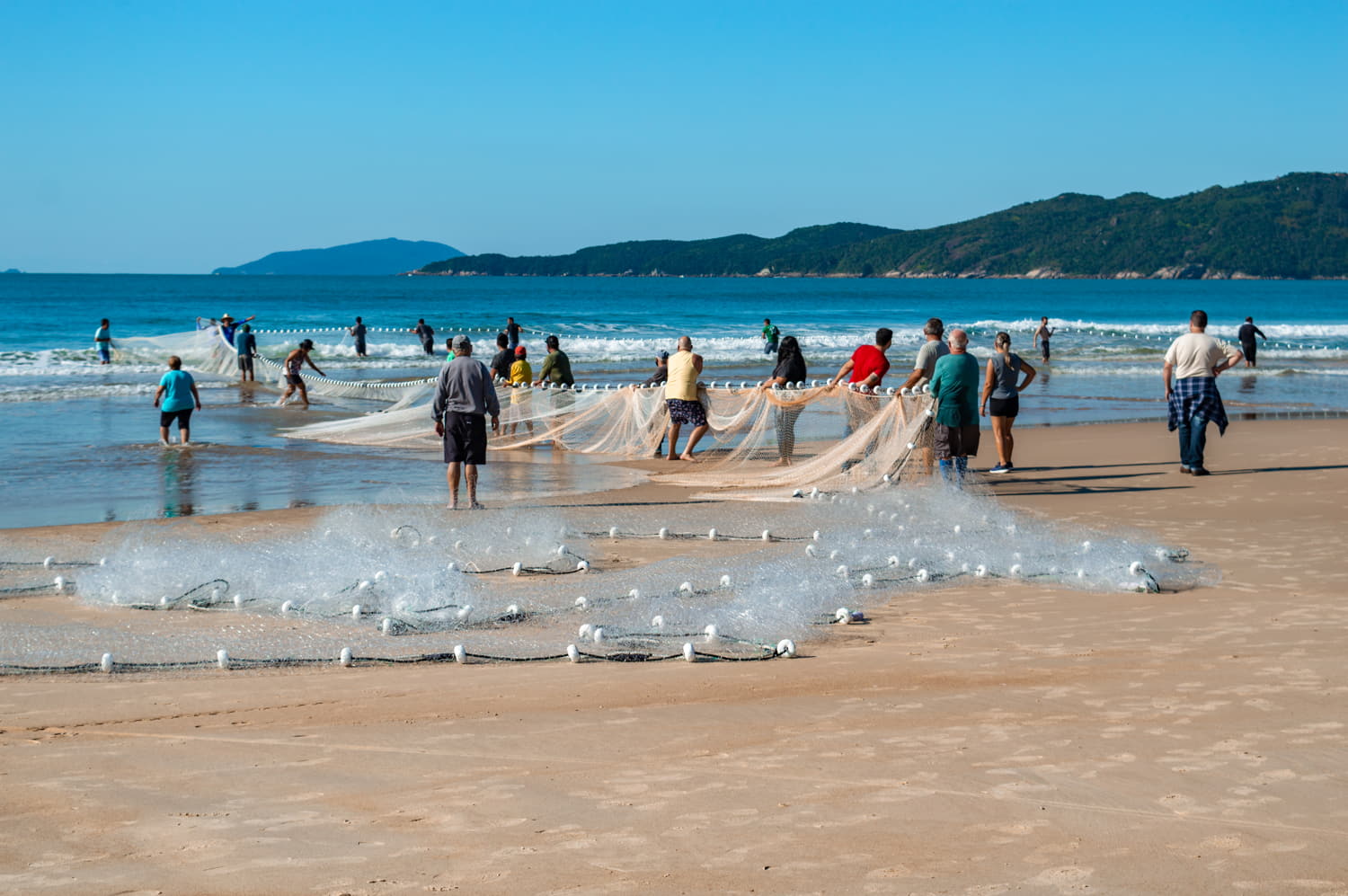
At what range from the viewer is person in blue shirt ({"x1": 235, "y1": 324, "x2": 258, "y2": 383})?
26641 millimetres

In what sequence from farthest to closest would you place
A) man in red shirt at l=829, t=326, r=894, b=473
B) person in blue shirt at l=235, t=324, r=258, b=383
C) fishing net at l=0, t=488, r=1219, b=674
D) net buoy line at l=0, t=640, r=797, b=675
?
person in blue shirt at l=235, t=324, r=258, b=383 < man in red shirt at l=829, t=326, r=894, b=473 < fishing net at l=0, t=488, r=1219, b=674 < net buoy line at l=0, t=640, r=797, b=675

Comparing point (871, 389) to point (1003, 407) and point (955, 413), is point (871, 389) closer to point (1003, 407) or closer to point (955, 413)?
point (955, 413)

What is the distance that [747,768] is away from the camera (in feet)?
14.6

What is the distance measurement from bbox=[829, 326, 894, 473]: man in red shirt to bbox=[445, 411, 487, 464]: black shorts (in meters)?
3.53

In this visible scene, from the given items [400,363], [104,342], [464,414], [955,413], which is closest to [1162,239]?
[400,363]

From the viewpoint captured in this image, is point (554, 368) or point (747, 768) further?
point (554, 368)

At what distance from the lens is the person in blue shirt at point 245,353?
26641mm

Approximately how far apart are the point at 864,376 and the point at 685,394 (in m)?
2.11

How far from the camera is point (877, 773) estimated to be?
14.4 ft

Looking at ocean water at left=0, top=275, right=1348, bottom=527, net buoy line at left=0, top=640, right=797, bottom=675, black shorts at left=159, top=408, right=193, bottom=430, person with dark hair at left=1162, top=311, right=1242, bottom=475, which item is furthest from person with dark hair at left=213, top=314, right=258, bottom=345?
net buoy line at left=0, top=640, right=797, bottom=675

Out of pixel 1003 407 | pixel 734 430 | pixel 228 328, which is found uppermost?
pixel 228 328

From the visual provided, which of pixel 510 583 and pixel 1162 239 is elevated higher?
pixel 1162 239

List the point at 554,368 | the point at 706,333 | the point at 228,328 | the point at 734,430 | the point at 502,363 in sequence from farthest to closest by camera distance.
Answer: the point at 706,333, the point at 228,328, the point at 502,363, the point at 554,368, the point at 734,430

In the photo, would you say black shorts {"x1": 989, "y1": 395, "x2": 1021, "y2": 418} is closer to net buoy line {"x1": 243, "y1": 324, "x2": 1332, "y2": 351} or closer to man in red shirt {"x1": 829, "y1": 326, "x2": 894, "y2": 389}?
man in red shirt {"x1": 829, "y1": 326, "x2": 894, "y2": 389}
